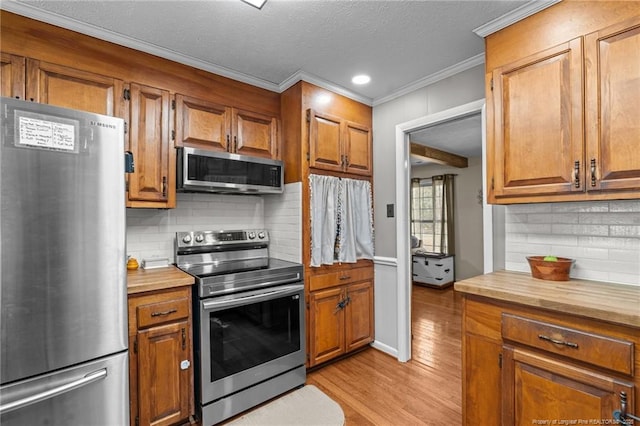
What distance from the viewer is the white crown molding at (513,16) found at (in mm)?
1683

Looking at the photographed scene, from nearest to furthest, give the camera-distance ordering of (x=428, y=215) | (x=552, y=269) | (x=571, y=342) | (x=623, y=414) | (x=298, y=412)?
(x=623, y=414) → (x=571, y=342) → (x=552, y=269) → (x=298, y=412) → (x=428, y=215)

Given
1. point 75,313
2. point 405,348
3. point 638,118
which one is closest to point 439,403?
point 405,348

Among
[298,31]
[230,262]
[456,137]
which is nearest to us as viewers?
[298,31]

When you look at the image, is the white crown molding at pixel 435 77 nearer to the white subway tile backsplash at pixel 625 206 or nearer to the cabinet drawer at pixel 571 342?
the white subway tile backsplash at pixel 625 206

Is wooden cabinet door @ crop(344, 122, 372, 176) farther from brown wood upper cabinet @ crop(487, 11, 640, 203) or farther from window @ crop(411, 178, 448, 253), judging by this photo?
window @ crop(411, 178, 448, 253)

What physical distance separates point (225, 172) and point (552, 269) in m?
2.21

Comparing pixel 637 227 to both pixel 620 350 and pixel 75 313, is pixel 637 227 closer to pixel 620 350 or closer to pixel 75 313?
pixel 620 350

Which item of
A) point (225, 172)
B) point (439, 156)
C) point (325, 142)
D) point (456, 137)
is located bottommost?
point (225, 172)

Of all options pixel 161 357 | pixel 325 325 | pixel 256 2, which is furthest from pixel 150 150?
pixel 325 325

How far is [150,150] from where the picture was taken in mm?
2125

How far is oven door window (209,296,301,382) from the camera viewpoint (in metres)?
1.99

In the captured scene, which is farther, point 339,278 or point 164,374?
point 339,278

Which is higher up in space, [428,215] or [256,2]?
[256,2]

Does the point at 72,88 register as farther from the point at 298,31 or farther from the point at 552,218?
the point at 552,218
